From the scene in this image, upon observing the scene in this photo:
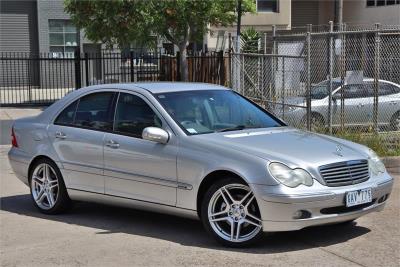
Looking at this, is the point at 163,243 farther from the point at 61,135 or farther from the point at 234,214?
the point at 61,135

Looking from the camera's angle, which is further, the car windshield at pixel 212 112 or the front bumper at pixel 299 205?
the car windshield at pixel 212 112

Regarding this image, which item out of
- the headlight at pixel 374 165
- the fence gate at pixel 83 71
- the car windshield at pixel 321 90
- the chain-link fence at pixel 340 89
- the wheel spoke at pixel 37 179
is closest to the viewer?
the headlight at pixel 374 165

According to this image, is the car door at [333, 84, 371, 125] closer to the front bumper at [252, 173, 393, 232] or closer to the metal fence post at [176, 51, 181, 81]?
the front bumper at [252, 173, 393, 232]

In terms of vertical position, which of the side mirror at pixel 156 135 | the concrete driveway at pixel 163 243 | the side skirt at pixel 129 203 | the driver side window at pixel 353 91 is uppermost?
the driver side window at pixel 353 91

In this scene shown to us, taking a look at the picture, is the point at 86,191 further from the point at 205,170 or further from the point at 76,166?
the point at 205,170

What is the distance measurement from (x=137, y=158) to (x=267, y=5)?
27365 mm

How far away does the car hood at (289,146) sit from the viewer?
564 centimetres

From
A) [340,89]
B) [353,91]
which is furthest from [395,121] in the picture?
[340,89]

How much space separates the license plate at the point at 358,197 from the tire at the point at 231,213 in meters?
0.80

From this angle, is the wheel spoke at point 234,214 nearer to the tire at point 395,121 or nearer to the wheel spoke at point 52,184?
the wheel spoke at point 52,184

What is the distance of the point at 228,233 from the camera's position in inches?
228

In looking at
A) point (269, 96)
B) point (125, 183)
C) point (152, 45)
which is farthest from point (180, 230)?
point (152, 45)

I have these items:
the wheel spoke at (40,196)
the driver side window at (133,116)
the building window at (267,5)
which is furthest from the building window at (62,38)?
the driver side window at (133,116)

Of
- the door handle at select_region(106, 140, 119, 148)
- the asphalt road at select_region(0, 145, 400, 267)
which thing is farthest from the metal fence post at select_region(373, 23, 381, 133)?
the door handle at select_region(106, 140, 119, 148)
